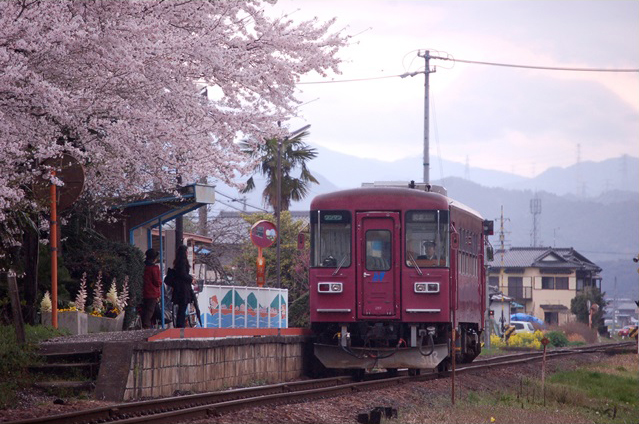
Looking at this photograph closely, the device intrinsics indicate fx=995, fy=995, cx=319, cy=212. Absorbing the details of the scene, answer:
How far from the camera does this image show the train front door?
1722cm

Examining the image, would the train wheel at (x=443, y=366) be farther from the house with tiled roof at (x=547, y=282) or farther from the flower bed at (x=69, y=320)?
the house with tiled roof at (x=547, y=282)

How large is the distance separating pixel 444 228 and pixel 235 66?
4.77 metres

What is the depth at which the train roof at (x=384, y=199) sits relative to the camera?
1733cm

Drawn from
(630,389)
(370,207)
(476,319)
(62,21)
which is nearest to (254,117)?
(370,207)

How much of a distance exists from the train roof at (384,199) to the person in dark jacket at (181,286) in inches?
99.9

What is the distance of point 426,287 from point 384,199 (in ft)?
5.59

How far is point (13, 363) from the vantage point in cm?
1221

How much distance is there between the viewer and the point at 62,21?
1151 centimetres

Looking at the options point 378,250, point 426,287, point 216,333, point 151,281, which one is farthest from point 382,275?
point 151,281

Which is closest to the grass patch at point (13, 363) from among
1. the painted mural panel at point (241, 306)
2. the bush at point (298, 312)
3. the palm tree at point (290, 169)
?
the painted mural panel at point (241, 306)

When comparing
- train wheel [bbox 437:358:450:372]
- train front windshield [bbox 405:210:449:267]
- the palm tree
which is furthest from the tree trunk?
the palm tree

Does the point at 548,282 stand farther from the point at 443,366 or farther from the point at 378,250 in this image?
the point at 378,250

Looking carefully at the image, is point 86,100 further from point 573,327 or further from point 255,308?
point 573,327

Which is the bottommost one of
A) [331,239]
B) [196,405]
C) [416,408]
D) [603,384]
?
[603,384]
